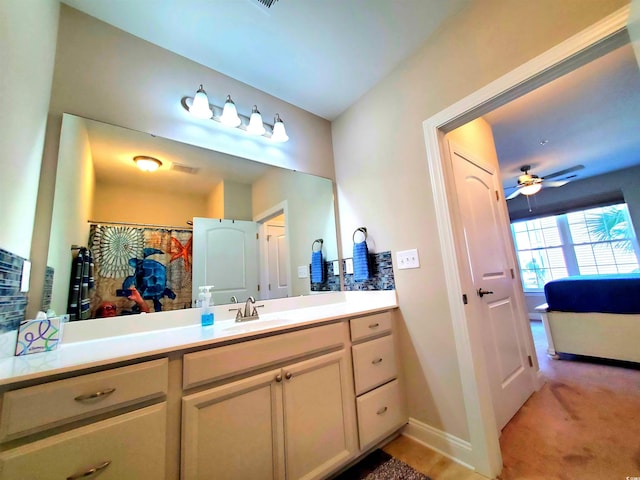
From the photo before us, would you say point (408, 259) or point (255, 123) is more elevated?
point (255, 123)

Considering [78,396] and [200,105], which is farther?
[200,105]

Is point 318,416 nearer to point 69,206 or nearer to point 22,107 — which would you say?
point 69,206

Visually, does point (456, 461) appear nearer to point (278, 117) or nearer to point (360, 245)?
point (360, 245)

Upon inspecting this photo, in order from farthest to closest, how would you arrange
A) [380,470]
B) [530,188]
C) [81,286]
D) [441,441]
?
[530,188]
[441,441]
[380,470]
[81,286]

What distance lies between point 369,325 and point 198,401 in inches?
38.1

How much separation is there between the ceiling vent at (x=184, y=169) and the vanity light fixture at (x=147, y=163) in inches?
3.1

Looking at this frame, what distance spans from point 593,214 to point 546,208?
0.66 m

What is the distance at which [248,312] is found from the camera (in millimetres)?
1607

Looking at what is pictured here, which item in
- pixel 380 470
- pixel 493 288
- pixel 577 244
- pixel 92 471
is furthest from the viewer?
pixel 577 244

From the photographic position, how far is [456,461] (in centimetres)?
139

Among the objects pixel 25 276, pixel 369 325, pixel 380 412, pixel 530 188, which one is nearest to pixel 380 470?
pixel 380 412

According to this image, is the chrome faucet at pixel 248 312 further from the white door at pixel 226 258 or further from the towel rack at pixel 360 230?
the towel rack at pixel 360 230

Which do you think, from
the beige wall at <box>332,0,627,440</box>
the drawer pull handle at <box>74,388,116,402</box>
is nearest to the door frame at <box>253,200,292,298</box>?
the beige wall at <box>332,0,627,440</box>

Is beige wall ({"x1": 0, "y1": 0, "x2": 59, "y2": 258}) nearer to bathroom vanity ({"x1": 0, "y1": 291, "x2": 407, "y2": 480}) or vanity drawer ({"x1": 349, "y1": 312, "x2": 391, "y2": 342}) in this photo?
bathroom vanity ({"x1": 0, "y1": 291, "x2": 407, "y2": 480})
